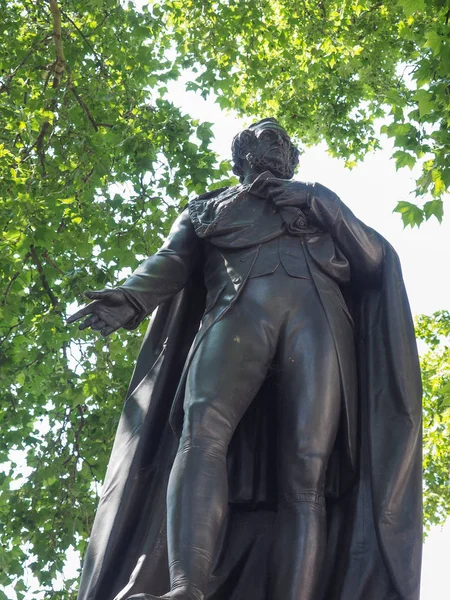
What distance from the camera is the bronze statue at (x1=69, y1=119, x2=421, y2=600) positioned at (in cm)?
400

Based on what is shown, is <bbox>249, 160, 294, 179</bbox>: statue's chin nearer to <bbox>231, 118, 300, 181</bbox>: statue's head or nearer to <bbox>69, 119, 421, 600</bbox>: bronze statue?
<bbox>231, 118, 300, 181</bbox>: statue's head

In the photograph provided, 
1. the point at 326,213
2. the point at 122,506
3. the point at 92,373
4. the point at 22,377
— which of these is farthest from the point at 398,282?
the point at 22,377

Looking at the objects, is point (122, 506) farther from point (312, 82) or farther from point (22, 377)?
point (312, 82)

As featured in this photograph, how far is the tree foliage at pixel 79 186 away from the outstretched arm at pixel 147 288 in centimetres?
343

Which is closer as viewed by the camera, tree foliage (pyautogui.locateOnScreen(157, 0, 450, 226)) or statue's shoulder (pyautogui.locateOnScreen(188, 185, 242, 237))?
statue's shoulder (pyautogui.locateOnScreen(188, 185, 242, 237))

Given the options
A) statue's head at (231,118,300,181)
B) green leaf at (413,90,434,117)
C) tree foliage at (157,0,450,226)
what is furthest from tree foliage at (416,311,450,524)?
statue's head at (231,118,300,181)

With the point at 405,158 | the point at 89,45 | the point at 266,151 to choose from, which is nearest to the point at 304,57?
the point at 89,45

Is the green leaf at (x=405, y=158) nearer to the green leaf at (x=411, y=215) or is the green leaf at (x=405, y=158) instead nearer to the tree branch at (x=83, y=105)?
the green leaf at (x=411, y=215)

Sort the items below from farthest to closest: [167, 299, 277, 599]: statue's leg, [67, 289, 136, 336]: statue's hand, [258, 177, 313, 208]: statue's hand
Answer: [258, 177, 313, 208]: statue's hand → [67, 289, 136, 336]: statue's hand → [167, 299, 277, 599]: statue's leg

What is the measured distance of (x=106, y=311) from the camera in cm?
437

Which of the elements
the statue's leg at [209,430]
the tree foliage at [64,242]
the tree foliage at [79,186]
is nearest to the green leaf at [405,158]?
the tree foliage at [79,186]

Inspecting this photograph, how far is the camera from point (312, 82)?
1427 centimetres

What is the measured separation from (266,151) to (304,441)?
1.59 metres

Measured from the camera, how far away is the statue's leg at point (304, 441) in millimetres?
3910
